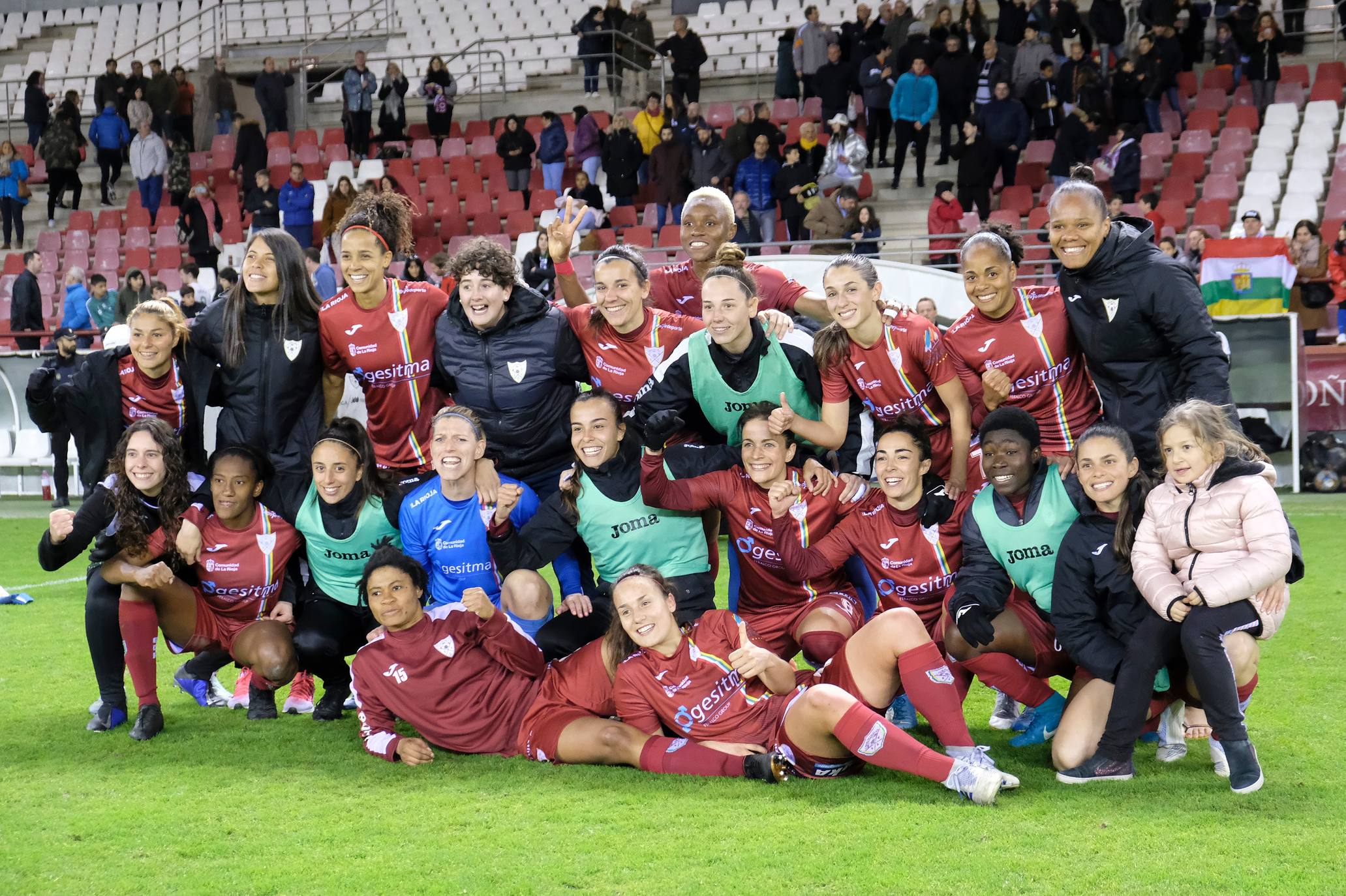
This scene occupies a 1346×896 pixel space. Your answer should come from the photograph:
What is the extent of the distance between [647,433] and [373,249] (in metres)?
1.44

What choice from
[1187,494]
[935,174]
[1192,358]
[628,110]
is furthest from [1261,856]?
[628,110]

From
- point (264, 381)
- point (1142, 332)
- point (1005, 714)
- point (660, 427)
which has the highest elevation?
point (1142, 332)

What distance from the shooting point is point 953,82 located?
15.8 m

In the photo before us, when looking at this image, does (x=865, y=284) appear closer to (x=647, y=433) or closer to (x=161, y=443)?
(x=647, y=433)

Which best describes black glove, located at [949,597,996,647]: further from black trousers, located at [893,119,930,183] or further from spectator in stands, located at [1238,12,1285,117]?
spectator in stands, located at [1238,12,1285,117]

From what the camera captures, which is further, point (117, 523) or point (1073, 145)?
point (1073, 145)

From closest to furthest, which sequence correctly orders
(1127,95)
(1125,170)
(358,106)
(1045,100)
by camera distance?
(1125,170) → (1127,95) → (1045,100) → (358,106)

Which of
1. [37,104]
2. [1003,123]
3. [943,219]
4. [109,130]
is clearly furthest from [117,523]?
[37,104]

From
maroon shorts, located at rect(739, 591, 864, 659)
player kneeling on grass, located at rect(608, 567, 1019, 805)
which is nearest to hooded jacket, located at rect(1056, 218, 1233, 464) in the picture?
maroon shorts, located at rect(739, 591, 864, 659)

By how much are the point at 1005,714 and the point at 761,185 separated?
36.7ft

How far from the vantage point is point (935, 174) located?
1694 cm

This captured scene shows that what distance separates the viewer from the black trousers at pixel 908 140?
16.2m

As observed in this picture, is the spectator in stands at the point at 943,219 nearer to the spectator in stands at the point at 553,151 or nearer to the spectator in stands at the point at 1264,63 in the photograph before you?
the spectator in stands at the point at 1264,63

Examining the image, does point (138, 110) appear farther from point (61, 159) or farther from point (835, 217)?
point (835, 217)
